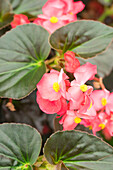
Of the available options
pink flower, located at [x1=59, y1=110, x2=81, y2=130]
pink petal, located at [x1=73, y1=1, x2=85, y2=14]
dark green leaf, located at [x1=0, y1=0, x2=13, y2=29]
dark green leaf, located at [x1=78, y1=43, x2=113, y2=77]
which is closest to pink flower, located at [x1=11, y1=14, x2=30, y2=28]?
dark green leaf, located at [x1=0, y1=0, x2=13, y2=29]

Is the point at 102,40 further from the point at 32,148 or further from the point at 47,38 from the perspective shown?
the point at 32,148

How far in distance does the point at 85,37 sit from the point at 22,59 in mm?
201

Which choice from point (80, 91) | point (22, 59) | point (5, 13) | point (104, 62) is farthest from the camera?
point (104, 62)

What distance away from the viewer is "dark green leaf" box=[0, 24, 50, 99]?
0.64 meters

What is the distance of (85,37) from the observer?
724 mm

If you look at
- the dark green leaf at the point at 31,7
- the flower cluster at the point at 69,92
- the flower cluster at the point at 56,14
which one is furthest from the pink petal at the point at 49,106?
the dark green leaf at the point at 31,7

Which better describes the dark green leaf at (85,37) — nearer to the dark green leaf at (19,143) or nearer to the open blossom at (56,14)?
the open blossom at (56,14)

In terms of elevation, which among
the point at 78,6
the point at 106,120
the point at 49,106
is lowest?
the point at 106,120

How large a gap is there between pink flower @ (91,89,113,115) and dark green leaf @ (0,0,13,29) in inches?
14.4

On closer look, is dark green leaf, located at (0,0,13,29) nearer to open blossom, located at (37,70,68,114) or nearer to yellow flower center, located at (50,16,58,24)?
yellow flower center, located at (50,16,58,24)

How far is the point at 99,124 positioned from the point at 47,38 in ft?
0.98

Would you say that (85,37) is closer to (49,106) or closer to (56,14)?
(56,14)

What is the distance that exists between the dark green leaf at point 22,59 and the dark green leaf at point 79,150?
153mm

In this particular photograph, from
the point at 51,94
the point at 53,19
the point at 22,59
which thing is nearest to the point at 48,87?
the point at 51,94
